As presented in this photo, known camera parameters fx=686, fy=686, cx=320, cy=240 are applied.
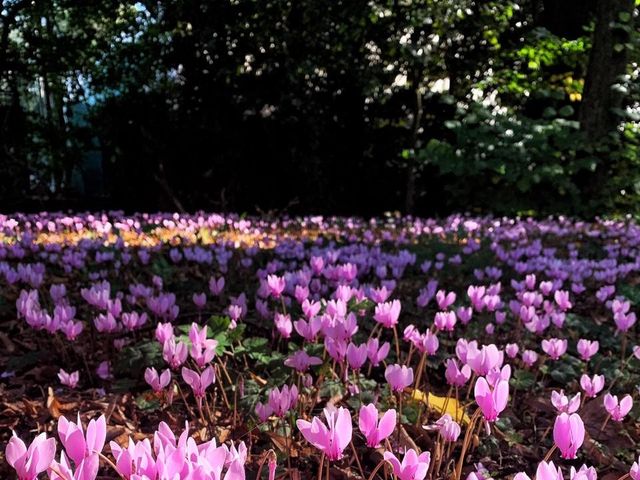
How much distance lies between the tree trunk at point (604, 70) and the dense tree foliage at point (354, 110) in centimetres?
3

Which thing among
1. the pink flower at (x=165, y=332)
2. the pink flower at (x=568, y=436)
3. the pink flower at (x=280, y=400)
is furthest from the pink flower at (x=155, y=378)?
the pink flower at (x=568, y=436)

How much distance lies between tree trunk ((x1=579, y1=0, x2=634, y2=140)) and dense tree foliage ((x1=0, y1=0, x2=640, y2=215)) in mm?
25

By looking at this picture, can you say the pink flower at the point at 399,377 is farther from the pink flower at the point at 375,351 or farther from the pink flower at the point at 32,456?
the pink flower at the point at 32,456

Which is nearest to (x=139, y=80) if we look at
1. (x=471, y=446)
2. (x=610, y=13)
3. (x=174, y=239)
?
(x=174, y=239)

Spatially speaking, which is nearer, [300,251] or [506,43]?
[300,251]

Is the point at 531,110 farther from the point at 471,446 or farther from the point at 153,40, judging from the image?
the point at 471,446

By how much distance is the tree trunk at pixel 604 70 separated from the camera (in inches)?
460

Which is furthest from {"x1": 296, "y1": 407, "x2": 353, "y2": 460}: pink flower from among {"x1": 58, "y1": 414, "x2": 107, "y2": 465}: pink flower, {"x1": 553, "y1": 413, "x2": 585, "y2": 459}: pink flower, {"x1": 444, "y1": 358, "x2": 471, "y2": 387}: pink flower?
{"x1": 444, "y1": 358, "x2": 471, "y2": 387}: pink flower

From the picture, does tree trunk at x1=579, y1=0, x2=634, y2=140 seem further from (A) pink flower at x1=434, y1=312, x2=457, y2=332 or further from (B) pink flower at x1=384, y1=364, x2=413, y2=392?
(B) pink flower at x1=384, y1=364, x2=413, y2=392

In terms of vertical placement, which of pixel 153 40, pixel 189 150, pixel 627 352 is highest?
pixel 153 40

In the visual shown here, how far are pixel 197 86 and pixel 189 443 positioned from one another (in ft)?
40.1

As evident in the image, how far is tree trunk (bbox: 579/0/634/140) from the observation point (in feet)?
38.3

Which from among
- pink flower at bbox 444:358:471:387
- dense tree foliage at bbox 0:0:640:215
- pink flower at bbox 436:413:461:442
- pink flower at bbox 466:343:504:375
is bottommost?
pink flower at bbox 436:413:461:442

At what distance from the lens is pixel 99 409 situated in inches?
93.4
